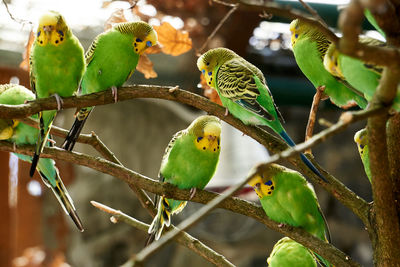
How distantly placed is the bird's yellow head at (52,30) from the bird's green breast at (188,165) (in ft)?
1.40

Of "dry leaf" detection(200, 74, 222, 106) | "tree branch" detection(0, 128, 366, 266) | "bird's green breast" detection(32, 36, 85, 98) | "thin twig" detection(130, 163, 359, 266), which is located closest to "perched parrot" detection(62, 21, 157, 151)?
"bird's green breast" detection(32, 36, 85, 98)

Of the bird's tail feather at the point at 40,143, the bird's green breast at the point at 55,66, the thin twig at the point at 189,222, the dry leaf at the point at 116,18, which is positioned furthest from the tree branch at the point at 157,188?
the dry leaf at the point at 116,18

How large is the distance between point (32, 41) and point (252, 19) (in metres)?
1.92

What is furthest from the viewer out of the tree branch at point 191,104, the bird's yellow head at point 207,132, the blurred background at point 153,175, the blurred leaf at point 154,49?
the blurred background at point 153,175

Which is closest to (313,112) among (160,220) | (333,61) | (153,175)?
(333,61)

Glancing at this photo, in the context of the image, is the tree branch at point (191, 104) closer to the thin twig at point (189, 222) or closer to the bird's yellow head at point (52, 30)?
the bird's yellow head at point (52, 30)

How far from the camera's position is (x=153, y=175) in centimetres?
406

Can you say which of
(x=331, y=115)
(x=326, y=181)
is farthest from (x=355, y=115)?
(x=331, y=115)

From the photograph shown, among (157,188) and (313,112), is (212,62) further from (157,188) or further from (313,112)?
(157,188)

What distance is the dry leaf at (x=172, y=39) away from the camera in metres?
1.54

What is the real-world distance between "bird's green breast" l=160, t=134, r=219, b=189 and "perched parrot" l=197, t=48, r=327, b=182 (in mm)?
160

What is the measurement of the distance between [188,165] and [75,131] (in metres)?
0.31

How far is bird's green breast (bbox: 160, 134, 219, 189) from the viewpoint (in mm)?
1534

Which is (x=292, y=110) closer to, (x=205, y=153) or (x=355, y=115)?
(x=205, y=153)
